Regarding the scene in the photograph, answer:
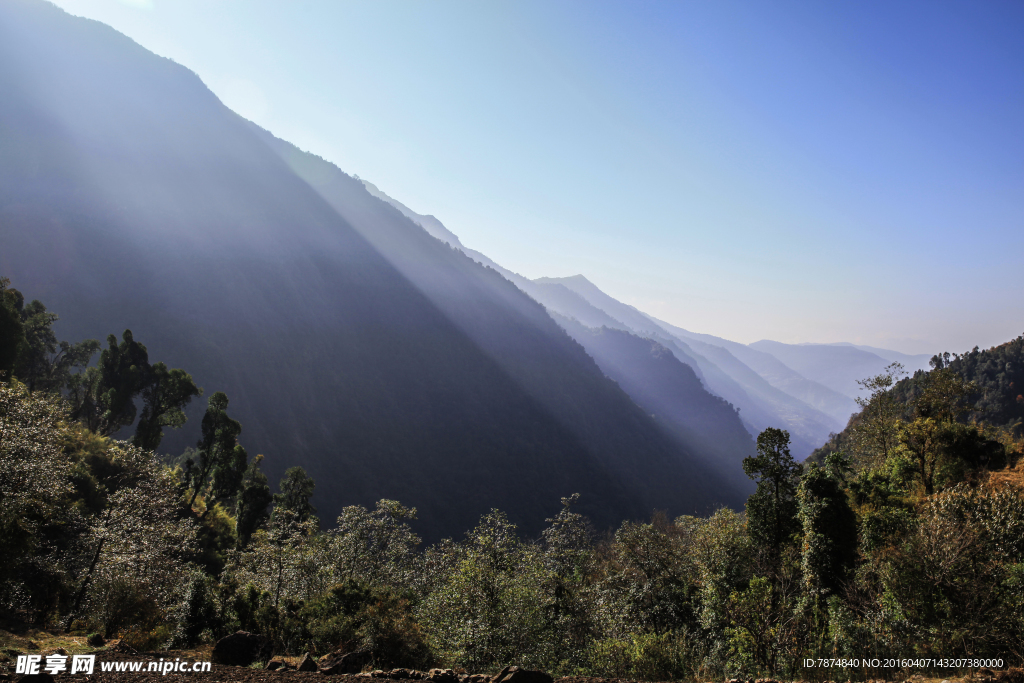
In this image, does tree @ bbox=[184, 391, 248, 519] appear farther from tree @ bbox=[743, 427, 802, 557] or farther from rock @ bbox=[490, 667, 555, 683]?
tree @ bbox=[743, 427, 802, 557]

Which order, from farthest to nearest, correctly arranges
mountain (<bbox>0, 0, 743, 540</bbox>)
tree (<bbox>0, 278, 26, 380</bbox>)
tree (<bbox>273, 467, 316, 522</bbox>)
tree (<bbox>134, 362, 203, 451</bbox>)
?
mountain (<bbox>0, 0, 743, 540</bbox>) < tree (<bbox>273, 467, 316, 522</bbox>) < tree (<bbox>134, 362, 203, 451</bbox>) < tree (<bbox>0, 278, 26, 380</bbox>)

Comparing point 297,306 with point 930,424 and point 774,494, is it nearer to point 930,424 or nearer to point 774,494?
point 774,494

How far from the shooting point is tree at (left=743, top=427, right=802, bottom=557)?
2709 centimetres

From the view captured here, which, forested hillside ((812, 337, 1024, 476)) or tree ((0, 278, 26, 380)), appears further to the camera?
tree ((0, 278, 26, 380))

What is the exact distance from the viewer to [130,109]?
155375mm

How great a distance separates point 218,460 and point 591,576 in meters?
38.4

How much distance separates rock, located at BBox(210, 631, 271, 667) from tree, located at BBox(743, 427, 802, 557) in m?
26.1

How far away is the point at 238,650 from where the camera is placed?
48.1 feet

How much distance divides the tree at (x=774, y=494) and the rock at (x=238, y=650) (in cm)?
2612

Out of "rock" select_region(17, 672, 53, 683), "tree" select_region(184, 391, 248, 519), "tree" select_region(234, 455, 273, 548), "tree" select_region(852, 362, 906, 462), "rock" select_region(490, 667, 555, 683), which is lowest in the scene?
"tree" select_region(234, 455, 273, 548)

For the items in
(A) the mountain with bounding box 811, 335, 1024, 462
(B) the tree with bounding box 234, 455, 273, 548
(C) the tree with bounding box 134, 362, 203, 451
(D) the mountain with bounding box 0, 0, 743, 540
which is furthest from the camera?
(D) the mountain with bounding box 0, 0, 743, 540

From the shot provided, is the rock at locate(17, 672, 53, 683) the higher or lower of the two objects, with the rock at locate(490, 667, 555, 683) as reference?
higher

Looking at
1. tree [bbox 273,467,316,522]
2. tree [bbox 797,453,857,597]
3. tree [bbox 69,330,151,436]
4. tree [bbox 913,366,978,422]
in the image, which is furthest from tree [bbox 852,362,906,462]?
tree [bbox 69,330,151,436]

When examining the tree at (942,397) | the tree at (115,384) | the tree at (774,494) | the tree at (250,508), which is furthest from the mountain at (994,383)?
the tree at (115,384)
